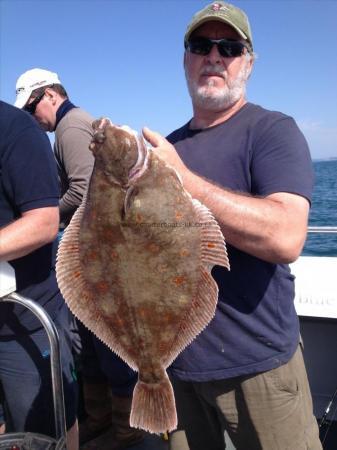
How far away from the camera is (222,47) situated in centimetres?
226

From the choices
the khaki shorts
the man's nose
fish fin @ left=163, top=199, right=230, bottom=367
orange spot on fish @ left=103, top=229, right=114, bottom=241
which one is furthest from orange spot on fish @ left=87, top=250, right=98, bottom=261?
the man's nose

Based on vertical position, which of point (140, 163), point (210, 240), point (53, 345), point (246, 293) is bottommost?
point (53, 345)

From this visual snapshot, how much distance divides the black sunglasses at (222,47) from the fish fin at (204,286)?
1066 millimetres

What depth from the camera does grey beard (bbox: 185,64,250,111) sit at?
2.22 metres

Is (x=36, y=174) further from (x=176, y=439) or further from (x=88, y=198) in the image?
(x=176, y=439)

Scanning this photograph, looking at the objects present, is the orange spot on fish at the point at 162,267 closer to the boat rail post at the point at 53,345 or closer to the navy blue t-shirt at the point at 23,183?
the boat rail post at the point at 53,345

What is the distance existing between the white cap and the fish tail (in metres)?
3.14

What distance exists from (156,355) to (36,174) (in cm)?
128

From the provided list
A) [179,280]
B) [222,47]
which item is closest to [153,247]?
[179,280]

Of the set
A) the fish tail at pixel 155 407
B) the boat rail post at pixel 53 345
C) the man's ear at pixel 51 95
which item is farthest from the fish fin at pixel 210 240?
the man's ear at pixel 51 95

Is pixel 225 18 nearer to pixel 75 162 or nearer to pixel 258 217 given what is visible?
pixel 258 217

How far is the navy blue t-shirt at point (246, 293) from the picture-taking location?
81.2 inches

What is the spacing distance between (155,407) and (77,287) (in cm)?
67

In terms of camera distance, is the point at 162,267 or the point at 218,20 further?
the point at 218,20
